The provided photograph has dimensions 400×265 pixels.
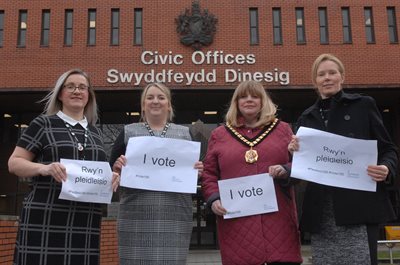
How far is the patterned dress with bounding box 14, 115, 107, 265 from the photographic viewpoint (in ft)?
9.69

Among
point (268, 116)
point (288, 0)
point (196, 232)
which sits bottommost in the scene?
point (196, 232)

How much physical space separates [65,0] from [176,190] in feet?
53.4

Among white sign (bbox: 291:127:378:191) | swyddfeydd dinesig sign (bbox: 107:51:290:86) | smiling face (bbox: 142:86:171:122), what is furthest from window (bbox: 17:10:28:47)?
white sign (bbox: 291:127:378:191)

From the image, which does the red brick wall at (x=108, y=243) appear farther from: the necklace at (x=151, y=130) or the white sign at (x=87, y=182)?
the white sign at (x=87, y=182)

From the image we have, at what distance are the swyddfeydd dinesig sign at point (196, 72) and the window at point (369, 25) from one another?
3863 millimetres

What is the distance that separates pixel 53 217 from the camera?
9.77 ft

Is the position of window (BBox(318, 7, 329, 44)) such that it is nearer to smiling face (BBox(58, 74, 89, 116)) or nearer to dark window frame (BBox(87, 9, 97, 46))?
dark window frame (BBox(87, 9, 97, 46))

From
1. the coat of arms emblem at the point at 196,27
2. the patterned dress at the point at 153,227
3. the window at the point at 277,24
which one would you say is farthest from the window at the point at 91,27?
the patterned dress at the point at 153,227

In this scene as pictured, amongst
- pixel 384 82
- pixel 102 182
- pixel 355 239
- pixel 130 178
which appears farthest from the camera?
pixel 384 82

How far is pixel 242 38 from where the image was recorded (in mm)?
17375

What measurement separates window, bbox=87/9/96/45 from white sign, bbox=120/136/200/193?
1500 centimetres

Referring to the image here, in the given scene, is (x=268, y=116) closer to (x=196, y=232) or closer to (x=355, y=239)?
(x=355, y=239)

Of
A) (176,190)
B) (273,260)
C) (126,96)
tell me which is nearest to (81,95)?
(176,190)

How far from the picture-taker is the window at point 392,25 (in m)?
17.6
